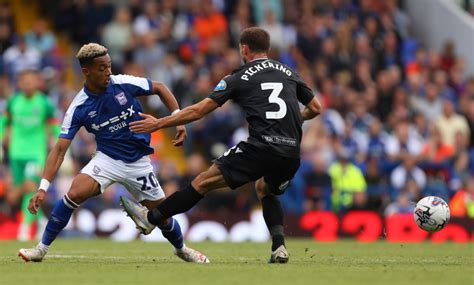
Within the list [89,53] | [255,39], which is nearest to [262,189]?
[255,39]

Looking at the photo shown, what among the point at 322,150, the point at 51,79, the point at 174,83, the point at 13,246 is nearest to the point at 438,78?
the point at 322,150

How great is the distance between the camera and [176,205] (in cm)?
1158

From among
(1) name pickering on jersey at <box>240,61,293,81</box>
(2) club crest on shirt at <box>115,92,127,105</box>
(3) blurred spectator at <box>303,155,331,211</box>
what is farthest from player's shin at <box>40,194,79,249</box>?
(3) blurred spectator at <box>303,155,331,211</box>

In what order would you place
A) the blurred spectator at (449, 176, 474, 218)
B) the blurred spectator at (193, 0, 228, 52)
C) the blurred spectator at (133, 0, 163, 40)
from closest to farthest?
the blurred spectator at (449, 176, 474, 218), the blurred spectator at (133, 0, 163, 40), the blurred spectator at (193, 0, 228, 52)

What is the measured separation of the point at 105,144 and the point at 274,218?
189 cm

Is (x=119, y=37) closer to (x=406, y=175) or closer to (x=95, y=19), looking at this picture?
(x=95, y=19)

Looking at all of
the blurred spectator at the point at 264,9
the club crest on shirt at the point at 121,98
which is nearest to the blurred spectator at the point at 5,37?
the blurred spectator at the point at 264,9

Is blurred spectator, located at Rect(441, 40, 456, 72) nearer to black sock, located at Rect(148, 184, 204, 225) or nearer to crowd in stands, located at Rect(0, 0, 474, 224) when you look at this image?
crowd in stands, located at Rect(0, 0, 474, 224)

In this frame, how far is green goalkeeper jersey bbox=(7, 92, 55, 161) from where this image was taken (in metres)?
18.2

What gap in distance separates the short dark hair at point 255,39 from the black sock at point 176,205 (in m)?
1.52

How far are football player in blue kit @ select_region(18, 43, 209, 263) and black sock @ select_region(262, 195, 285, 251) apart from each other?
79cm

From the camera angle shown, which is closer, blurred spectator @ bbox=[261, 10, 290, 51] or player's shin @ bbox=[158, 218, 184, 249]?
player's shin @ bbox=[158, 218, 184, 249]

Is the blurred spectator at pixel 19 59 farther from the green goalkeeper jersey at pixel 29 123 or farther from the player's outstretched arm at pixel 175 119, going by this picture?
the player's outstretched arm at pixel 175 119

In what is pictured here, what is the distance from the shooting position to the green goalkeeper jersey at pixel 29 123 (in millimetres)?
18250
